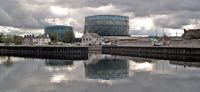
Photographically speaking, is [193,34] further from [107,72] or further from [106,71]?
[107,72]

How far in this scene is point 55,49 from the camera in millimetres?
107875

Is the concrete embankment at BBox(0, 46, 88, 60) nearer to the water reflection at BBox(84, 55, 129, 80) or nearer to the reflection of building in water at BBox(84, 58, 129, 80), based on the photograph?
the water reflection at BBox(84, 55, 129, 80)

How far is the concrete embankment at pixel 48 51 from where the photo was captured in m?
98.0

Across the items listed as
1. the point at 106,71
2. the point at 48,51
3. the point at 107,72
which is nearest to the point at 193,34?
the point at 48,51

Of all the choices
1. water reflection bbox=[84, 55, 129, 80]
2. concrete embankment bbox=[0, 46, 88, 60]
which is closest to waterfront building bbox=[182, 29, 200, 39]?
concrete embankment bbox=[0, 46, 88, 60]

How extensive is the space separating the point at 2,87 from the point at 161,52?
75084 millimetres

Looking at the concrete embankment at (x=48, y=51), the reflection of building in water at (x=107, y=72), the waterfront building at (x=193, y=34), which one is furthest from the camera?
the waterfront building at (x=193, y=34)

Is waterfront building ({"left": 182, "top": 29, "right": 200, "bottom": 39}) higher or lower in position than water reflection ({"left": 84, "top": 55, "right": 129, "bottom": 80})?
higher

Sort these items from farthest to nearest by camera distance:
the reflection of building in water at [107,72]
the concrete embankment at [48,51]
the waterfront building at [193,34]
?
the waterfront building at [193,34]
the concrete embankment at [48,51]
the reflection of building in water at [107,72]

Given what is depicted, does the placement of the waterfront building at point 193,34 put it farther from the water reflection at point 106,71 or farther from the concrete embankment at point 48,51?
the water reflection at point 106,71

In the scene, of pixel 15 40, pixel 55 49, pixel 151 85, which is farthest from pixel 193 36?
pixel 151 85

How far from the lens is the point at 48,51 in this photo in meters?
110

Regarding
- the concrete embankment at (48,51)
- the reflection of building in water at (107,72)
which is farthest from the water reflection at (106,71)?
the concrete embankment at (48,51)

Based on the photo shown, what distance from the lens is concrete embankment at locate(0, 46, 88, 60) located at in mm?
97956
